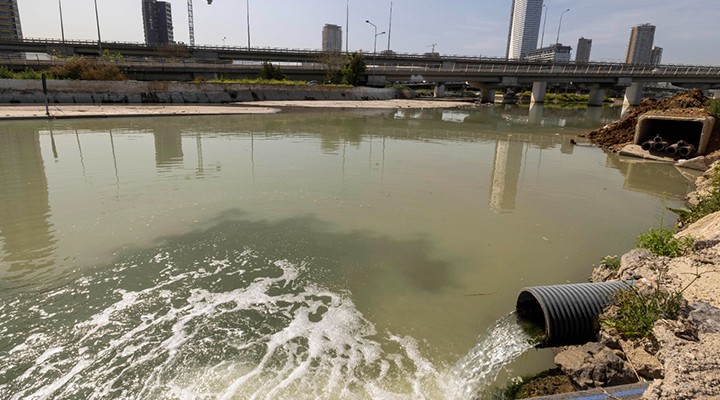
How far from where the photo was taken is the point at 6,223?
8.73 metres

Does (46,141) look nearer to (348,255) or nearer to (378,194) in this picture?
(378,194)

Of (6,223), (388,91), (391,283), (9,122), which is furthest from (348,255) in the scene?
(388,91)

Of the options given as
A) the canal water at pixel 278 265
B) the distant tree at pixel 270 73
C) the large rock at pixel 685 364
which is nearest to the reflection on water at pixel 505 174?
the canal water at pixel 278 265

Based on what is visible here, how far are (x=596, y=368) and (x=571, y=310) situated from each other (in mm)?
898

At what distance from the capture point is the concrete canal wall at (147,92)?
118ft

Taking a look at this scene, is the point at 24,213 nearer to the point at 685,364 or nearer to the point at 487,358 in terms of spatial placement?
the point at 487,358

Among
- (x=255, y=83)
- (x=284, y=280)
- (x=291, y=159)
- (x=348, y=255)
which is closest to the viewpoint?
(x=284, y=280)

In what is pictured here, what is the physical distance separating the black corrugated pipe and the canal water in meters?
0.47

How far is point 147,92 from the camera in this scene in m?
42.1

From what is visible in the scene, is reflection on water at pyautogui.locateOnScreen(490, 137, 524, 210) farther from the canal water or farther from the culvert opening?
the culvert opening

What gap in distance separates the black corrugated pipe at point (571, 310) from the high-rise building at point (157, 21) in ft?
560

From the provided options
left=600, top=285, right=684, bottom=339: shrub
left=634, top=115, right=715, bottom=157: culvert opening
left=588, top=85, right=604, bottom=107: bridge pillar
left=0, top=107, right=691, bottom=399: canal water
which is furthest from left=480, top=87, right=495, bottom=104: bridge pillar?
left=600, top=285, right=684, bottom=339: shrub

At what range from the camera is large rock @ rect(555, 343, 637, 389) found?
13.1 ft

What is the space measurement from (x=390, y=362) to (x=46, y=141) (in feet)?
69.7
